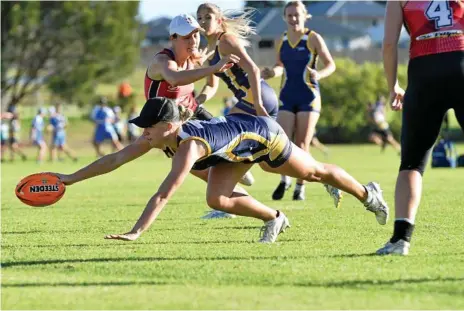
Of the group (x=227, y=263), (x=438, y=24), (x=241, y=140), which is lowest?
(x=227, y=263)

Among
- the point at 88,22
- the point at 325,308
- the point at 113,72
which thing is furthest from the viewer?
the point at 113,72

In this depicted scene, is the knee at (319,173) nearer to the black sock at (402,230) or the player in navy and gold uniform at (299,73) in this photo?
the black sock at (402,230)

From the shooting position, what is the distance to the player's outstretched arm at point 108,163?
8.62 metres

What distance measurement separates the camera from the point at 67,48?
2345 inches

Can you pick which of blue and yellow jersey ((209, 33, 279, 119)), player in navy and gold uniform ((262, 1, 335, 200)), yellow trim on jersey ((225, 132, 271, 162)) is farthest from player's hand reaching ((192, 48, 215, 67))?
player in navy and gold uniform ((262, 1, 335, 200))

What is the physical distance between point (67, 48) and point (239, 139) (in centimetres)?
5265

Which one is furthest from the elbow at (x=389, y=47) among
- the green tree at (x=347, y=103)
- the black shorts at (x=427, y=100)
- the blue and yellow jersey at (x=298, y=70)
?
the green tree at (x=347, y=103)

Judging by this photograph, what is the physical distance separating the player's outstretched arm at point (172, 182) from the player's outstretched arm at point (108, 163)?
76cm

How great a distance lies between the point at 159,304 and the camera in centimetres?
593

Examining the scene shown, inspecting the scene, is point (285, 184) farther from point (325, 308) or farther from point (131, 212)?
point (325, 308)

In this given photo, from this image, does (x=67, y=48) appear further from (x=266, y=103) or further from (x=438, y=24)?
(x=438, y=24)

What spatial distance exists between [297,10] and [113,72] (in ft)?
165

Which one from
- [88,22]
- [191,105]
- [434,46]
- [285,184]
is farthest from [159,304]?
[88,22]

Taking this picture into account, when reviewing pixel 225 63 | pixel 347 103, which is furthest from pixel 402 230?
pixel 347 103
